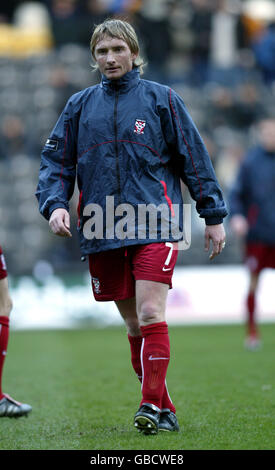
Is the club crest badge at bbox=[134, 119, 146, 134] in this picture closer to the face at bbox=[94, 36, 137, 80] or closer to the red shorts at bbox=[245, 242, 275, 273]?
the face at bbox=[94, 36, 137, 80]

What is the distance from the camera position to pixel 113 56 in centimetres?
469

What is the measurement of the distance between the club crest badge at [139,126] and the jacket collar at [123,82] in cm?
23

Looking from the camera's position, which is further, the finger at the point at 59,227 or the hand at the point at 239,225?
the hand at the point at 239,225

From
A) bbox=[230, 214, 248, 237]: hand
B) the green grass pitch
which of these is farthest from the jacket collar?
bbox=[230, 214, 248, 237]: hand

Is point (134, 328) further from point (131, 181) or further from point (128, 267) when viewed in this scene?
point (131, 181)

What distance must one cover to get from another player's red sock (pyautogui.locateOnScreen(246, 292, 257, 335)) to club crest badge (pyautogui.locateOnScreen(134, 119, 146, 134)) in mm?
5369

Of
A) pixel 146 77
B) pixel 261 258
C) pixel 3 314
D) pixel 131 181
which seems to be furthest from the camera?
pixel 146 77

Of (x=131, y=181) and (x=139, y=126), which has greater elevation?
(x=139, y=126)

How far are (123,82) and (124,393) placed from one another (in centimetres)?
259

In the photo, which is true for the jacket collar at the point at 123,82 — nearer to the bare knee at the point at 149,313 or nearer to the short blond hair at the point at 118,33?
the short blond hair at the point at 118,33

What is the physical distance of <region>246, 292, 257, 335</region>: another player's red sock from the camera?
31.4 ft

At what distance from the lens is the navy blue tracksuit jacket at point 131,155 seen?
4590mm

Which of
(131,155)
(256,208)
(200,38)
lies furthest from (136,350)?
(200,38)

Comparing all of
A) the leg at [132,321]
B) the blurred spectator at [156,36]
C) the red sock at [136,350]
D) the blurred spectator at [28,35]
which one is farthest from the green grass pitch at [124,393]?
the blurred spectator at [28,35]
